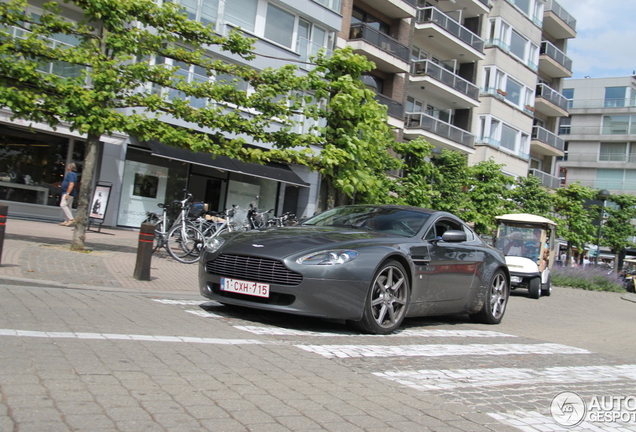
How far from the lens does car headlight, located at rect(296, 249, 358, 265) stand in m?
6.01

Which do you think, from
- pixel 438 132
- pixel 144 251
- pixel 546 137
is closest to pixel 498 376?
pixel 144 251

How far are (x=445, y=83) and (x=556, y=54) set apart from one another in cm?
1778

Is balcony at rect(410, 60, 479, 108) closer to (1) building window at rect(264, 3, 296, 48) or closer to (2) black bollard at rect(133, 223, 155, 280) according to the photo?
(1) building window at rect(264, 3, 296, 48)

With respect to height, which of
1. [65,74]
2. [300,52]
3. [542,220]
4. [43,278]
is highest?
[300,52]

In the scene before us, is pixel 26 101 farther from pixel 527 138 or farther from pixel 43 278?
pixel 527 138

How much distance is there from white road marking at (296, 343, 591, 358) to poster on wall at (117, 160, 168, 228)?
17263 millimetres

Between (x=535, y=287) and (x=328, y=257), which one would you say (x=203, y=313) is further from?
(x=535, y=287)

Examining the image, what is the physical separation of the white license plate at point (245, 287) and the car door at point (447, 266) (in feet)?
6.60

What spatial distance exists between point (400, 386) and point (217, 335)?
1797 millimetres

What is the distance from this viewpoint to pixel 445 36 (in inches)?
1396

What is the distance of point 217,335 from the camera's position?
5.46 meters

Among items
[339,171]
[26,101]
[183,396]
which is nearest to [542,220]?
[339,171]

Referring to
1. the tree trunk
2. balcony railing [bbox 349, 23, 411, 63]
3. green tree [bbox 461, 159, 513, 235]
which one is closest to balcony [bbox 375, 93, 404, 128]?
balcony railing [bbox 349, 23, 411, 63]

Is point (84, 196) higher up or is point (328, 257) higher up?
point (84, 196)
